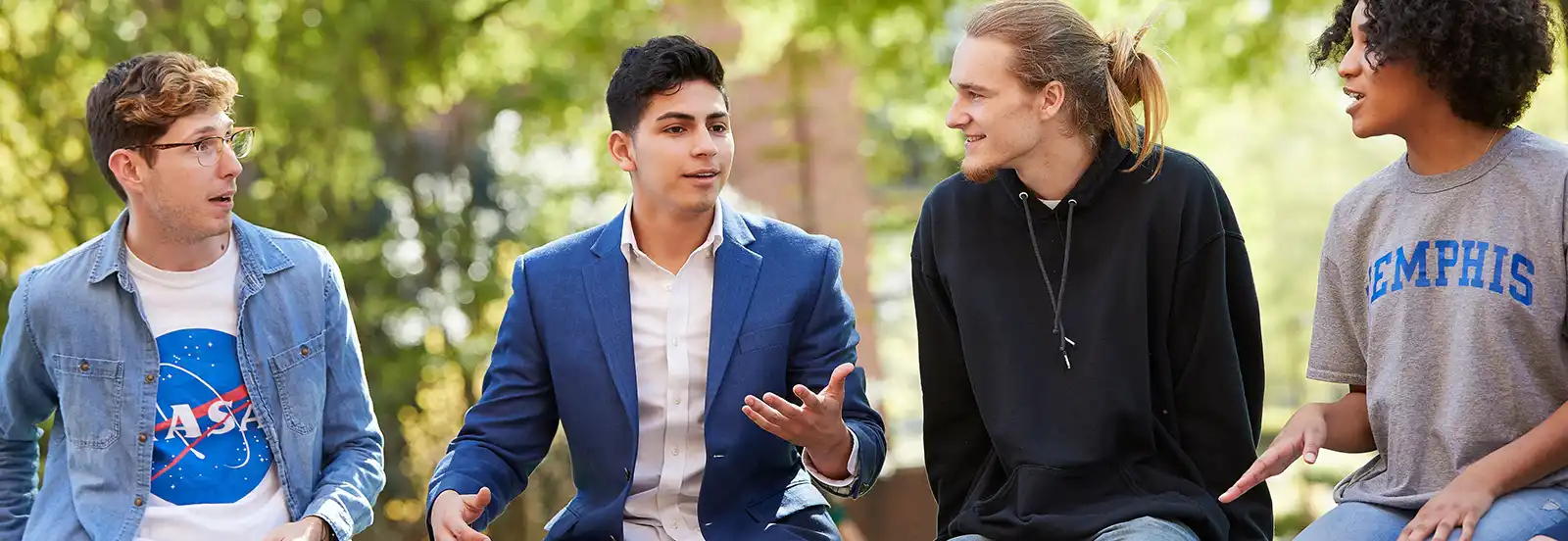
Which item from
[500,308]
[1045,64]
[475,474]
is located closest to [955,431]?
[1045,64]

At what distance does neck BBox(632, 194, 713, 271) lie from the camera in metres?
3.56

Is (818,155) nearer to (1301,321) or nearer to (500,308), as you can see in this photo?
(500,308)

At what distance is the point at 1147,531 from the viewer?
3.01 meters

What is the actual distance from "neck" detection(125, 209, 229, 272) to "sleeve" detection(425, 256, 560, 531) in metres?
0.73

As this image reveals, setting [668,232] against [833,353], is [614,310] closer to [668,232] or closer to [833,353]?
[668,232]

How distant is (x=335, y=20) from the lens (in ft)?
29.2

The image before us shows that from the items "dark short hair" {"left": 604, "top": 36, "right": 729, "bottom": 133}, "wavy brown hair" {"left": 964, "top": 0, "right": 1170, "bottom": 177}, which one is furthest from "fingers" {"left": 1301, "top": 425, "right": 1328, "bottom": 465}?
"dark short hair" {"left": 604, "top": 36, "right": 729, "bottom": 133}

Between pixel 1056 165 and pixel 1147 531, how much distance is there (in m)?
0.82

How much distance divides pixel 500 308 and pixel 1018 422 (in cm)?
640

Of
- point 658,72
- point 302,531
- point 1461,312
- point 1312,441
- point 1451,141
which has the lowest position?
point 302,531

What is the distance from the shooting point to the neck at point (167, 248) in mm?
3562

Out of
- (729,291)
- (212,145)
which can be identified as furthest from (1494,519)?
(212,145)

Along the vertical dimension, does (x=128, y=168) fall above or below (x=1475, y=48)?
below

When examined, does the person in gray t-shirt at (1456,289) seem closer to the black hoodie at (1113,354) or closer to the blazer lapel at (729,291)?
the black hoodie at (1113,354)
